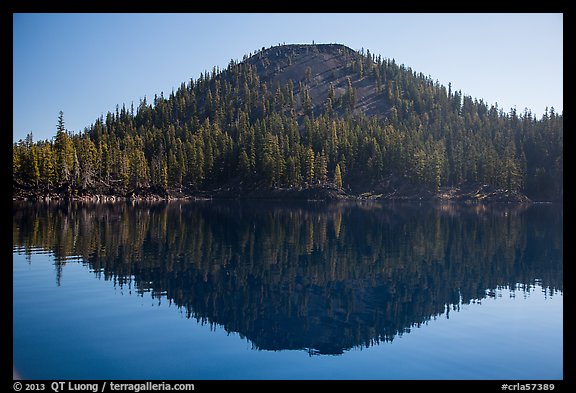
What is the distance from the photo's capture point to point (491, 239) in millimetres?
69688

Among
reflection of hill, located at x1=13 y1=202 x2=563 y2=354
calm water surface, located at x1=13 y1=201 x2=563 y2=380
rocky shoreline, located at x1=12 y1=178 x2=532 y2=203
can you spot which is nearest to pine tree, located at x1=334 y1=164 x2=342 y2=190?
rocky shoreline, located at x1=12 y1=178 x2=532 y2=203

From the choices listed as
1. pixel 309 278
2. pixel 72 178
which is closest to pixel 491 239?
pixel 309 278

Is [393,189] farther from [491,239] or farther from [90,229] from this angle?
[90,229]

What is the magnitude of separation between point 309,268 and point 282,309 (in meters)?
14.4

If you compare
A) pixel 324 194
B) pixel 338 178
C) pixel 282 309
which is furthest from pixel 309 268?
pixel 338 178

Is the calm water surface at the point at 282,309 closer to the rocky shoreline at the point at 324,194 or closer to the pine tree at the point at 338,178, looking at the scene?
the rocky shoreline at the point at 324,194

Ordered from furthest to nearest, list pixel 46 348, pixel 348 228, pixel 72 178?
pixel 72 178
pixel 348 228
pixel 46 348

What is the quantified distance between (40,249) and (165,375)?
127ft

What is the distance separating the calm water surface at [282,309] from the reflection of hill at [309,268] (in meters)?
0.19

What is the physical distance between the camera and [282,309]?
3216cm

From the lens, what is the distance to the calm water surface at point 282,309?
874 inches

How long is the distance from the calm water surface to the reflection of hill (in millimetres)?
188

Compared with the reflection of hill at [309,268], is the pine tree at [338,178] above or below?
above

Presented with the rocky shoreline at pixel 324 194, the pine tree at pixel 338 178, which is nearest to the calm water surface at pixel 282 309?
the rocky shoreline at pixel 324 194
